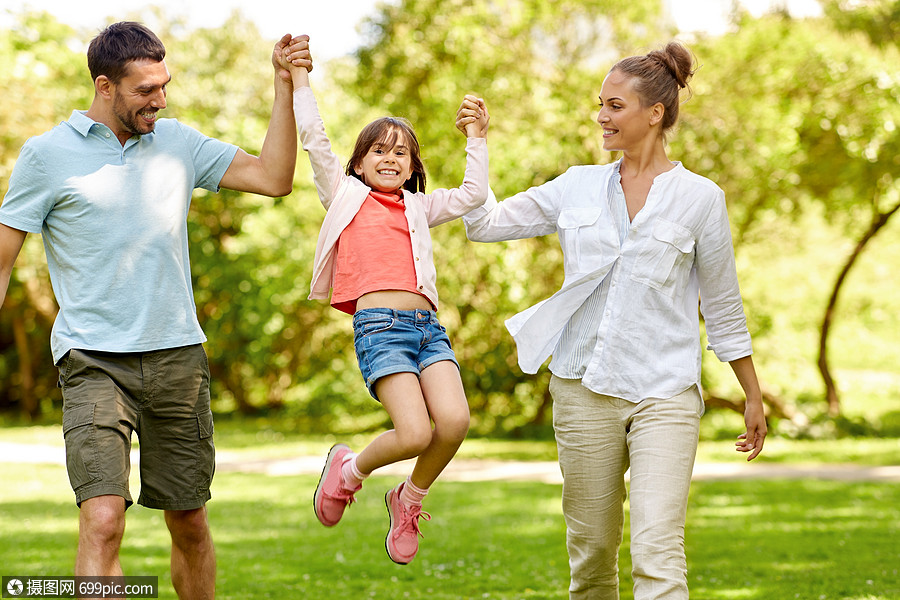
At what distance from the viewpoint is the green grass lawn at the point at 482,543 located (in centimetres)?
660

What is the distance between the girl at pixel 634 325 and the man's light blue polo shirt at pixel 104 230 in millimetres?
1244

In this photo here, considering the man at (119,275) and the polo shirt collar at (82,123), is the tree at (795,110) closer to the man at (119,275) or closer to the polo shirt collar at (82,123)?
the man at (119,275)

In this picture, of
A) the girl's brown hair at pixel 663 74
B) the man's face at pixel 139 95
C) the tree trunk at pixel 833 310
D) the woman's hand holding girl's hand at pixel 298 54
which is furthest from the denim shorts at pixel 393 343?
the tree trunk at pixel 833 310

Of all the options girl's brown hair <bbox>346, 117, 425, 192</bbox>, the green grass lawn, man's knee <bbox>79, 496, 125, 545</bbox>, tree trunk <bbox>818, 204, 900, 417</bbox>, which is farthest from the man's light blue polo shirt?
tree trunk <bbox>818, 204, 900, 417</bbox>

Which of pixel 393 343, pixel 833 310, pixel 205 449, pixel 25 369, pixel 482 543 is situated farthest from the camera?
pixel 25 369

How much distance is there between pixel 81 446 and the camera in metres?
3.54

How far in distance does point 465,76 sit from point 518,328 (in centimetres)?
1180

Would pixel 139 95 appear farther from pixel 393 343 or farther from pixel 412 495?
pixel 412 495

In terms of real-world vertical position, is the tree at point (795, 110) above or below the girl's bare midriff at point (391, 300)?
above

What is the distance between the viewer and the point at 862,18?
12.6m

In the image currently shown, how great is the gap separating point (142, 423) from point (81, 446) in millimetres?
327

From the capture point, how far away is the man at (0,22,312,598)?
3545 millimetres

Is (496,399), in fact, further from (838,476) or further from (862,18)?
(862,18)

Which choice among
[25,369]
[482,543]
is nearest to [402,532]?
[482,543]
